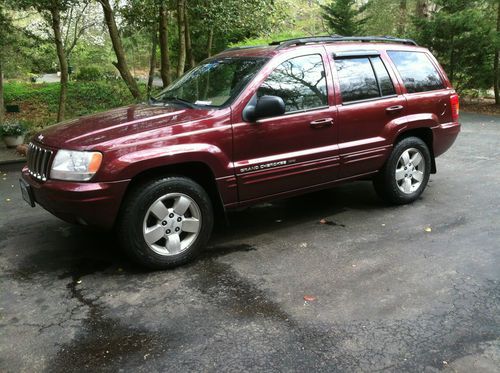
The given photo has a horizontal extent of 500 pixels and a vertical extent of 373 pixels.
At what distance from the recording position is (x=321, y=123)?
183 inches

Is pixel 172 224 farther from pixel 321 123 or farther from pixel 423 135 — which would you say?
pixel 423 135

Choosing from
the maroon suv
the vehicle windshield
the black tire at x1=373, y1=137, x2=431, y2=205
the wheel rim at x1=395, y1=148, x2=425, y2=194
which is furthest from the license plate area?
the wheel rim at x1=395, y1=148, x2=425, y2=194

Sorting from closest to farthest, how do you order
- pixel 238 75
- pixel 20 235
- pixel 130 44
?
pixel 238 75 < pixel 20 235 < pixel 130 44

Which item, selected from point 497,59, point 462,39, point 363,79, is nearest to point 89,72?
point 462,39

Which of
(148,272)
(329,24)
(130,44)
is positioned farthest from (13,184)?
(329,24)

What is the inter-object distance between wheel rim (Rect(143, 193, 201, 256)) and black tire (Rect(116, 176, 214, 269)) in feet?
0.09

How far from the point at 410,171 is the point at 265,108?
2352 mm

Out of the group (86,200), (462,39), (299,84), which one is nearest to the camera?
(86,200)

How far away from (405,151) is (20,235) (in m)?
4.28

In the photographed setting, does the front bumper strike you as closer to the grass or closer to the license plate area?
the license plate area

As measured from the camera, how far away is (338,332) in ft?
9.95

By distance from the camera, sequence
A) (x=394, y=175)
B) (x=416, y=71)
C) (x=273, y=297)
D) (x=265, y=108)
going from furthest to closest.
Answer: (x=416, y=71), (x=394, y=175), (x=265, y=108), (x=273, y=297)

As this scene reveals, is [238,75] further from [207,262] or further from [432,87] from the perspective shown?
[432,87]

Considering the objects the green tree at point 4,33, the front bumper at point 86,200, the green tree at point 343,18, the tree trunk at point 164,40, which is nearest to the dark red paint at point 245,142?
the front bumper at point 86,200
